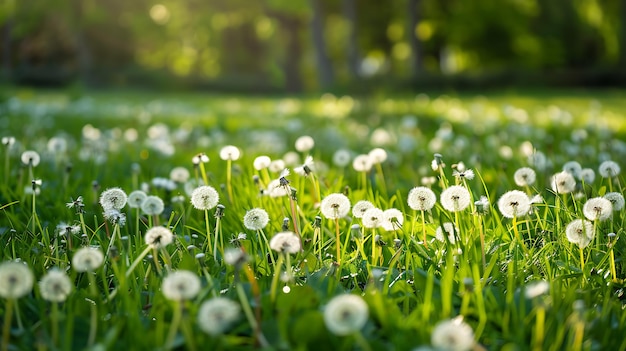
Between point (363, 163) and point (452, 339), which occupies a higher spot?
point (363, 163)

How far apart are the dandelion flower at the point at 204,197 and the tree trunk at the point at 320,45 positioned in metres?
22.1

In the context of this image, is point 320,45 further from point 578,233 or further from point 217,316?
point 217,316

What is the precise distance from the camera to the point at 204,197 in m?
1.98

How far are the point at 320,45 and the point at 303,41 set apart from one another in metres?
19.4

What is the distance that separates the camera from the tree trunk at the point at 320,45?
23.9 meters

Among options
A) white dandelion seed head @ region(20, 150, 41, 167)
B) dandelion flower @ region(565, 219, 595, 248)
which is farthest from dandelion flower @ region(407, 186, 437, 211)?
white dandelion seed head @ region(20, 150, 41, 167)

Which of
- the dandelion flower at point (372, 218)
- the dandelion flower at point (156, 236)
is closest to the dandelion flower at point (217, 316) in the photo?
the dandelion flower at point (156, 236)

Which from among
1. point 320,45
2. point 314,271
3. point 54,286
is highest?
point 320,45

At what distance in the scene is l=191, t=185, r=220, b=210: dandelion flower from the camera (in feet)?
6.44

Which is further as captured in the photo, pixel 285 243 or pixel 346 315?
pixel 285 243

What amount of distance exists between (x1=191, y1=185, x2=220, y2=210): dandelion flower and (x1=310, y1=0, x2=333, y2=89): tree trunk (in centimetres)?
2213

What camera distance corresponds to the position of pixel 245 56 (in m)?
38.2

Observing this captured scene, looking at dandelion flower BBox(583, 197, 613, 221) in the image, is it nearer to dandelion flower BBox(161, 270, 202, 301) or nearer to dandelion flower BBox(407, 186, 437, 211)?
dandelion flower BBox(407, 186, 437, 211)

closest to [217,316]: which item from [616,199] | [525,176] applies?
[616,199]
